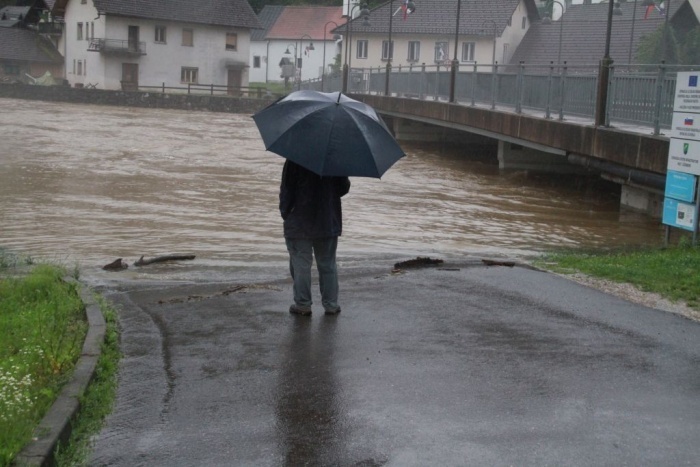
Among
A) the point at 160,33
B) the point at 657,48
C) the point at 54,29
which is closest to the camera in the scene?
the point at 657,48

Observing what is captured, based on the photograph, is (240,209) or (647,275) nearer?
(647,275)

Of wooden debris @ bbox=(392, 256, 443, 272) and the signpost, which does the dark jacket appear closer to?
wooden debris @ bbox=(392, 256, 443, 272)

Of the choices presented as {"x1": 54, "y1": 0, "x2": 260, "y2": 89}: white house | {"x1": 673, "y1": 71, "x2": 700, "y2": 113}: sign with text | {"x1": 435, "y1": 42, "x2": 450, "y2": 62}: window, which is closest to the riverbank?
{"x1": 673, "y1": 71, "x2": 700, "y2": 113}: sign with text

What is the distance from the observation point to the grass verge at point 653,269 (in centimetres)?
988

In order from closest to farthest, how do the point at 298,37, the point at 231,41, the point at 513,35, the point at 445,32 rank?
the point at 513,35 < the point at 445,32 < the point at 231,41 < the point at 298,37

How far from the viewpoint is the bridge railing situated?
16.2 meters

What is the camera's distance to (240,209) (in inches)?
779

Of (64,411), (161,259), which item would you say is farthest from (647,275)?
(64,411)

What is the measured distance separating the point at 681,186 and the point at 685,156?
0.39 m

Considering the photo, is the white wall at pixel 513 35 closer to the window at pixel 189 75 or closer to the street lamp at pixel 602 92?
the window at pixel 189 75

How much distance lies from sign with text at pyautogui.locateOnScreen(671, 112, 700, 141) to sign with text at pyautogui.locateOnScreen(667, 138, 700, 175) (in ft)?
0.21

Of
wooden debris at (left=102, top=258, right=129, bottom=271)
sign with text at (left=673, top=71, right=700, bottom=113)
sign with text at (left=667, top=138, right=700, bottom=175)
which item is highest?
sign with text at (left=673, top=71, right=700, bottom=113)

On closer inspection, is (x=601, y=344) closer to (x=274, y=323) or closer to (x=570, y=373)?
(x=570, y=373)

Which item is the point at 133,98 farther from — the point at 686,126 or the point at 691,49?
the point at 686,126
